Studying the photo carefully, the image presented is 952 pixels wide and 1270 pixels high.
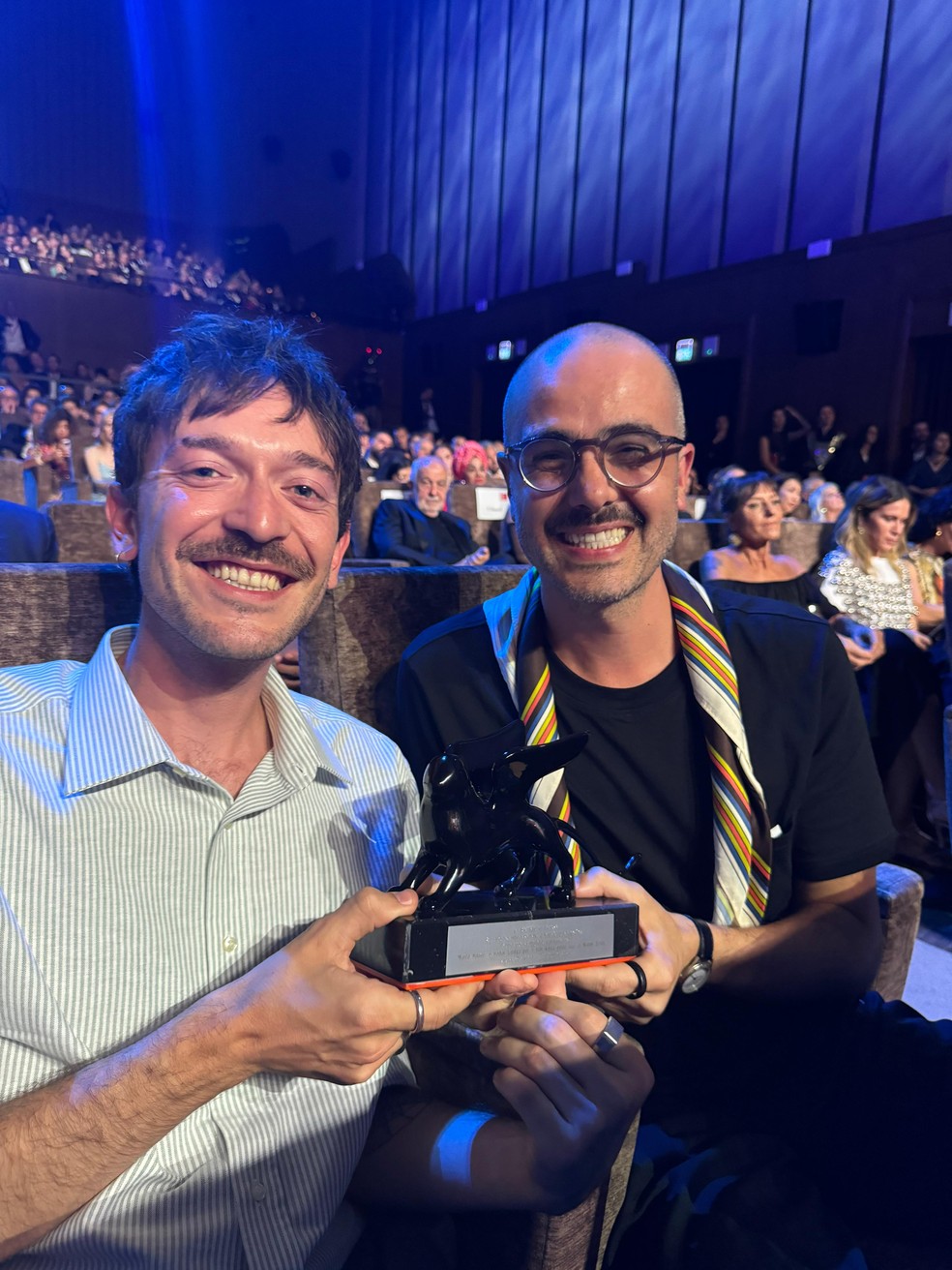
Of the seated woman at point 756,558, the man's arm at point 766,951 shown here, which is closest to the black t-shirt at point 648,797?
the man's arm at point 766,951

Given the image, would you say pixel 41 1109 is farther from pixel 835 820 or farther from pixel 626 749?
pixel 835 820

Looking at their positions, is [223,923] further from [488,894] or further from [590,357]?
[590,357]

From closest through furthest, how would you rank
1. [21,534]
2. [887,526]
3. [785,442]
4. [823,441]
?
[21,534] < [887,526] < [823,441] < [785,442]

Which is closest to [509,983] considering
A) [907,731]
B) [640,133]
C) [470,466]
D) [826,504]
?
[907,731]

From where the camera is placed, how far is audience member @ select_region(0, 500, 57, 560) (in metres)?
2.09

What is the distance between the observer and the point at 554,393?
1264 mm

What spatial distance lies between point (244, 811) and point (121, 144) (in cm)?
1561

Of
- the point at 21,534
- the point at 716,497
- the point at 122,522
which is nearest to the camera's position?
the point at 122,522

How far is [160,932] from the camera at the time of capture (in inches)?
34.2

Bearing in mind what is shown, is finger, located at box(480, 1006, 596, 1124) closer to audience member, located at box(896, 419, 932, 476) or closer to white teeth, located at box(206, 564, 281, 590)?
white teeth, located at box(206, 564, 281, 590)

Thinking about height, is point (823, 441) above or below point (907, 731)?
above

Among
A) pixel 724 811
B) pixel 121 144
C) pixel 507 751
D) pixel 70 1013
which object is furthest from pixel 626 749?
pixel 121 144

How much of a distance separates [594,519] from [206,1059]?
32.1 inches

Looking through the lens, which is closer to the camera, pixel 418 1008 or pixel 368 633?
pixel 418 1008
